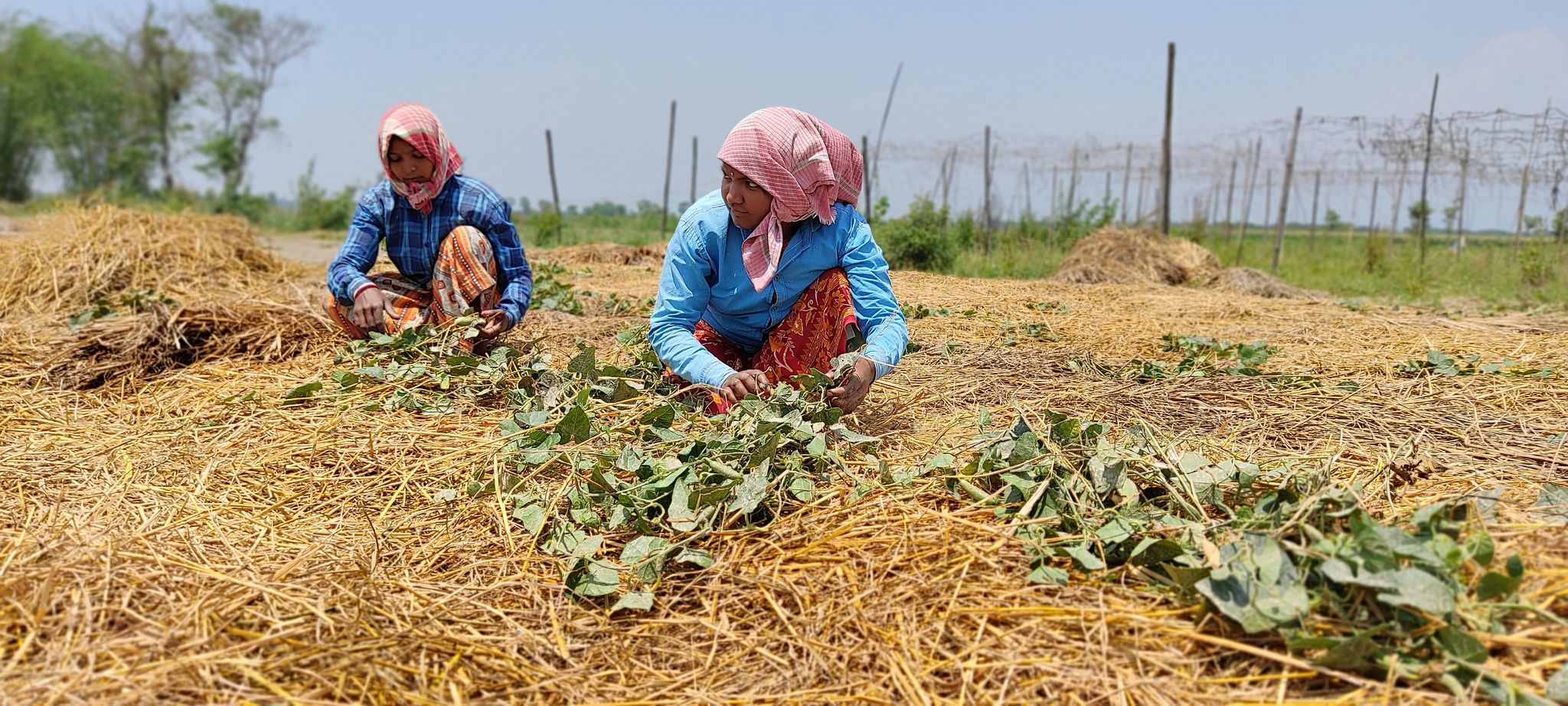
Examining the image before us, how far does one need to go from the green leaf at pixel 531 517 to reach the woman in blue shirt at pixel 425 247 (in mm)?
1352

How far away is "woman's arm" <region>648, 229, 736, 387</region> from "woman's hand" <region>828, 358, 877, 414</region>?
37 centimetres

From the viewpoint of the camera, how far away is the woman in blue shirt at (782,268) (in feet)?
7.29

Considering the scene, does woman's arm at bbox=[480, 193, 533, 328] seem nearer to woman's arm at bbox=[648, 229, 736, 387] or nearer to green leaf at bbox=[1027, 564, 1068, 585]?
woman's arm at bbox=[648, 229, 736, 387]

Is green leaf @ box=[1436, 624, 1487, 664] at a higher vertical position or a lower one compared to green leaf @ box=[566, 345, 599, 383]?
lower

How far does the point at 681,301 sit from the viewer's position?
2430 millimetres

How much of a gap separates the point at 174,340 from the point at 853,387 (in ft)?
8.32

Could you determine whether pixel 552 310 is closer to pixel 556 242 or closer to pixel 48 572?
pixel 48 572

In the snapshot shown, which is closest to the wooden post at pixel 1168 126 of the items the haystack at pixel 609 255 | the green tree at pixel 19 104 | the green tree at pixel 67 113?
the haystack at pixel 609 255

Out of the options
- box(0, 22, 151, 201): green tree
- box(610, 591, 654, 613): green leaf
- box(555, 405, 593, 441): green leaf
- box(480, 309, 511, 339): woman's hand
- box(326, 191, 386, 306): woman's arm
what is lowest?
box(610, 591, 654, 613): green leaf

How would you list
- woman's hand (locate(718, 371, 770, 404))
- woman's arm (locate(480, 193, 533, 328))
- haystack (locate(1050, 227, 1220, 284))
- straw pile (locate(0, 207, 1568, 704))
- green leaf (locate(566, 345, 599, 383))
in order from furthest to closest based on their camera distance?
1. haystack (locate(1050, 227, 1220, 284))
2. woman's arm (locate(480, 193, 533, 328))
3. green leaf (locate(566, 345, 599, 383))
4. woman's hand (locate(718, 371, 770, 404))
5. straw pile (locate(0, 207, 1568, 704))

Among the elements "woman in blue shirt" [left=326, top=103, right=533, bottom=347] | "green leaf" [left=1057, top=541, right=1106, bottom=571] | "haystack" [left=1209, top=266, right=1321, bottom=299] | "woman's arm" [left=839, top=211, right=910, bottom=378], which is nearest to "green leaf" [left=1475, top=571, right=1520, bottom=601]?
"green leaf" [left=1057, top=541, right=1106, bottom=571]

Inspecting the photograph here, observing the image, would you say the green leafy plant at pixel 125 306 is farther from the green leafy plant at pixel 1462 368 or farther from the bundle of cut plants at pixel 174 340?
the green leafy plant at pixel 1462 368

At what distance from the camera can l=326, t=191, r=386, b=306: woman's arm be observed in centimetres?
321

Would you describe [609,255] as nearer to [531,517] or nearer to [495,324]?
[495,324]
